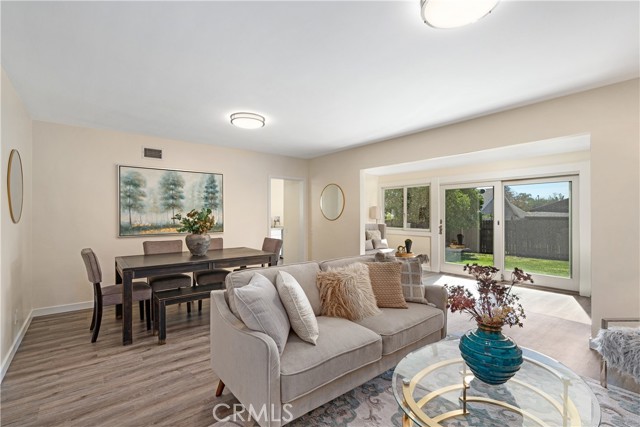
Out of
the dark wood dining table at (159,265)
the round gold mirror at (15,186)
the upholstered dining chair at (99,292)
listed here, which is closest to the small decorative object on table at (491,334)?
the dark wood dining table at (159,265)

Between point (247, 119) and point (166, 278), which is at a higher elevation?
point (247, 119)

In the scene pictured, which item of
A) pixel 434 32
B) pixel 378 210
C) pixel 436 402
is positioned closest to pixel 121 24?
pixel 434 32

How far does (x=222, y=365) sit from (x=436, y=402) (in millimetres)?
1332

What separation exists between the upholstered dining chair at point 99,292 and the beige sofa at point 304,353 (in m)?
1.55

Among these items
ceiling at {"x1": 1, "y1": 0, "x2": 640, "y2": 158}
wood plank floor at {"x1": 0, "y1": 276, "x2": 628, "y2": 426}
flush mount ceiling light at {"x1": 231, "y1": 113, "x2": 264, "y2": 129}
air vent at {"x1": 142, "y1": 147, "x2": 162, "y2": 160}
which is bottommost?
wood plank floor at {"x1": 0, "y1": 276, "x2": 628, "y2": 426}

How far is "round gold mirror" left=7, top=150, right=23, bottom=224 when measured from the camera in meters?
2.63

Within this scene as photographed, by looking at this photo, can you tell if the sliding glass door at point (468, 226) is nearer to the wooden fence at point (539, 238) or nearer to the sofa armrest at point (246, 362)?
the wooden fence at point (539, 238)

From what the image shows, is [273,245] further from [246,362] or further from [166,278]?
[246,362]

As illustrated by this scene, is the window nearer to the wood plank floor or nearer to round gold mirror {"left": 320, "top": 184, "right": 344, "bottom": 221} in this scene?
round gold mirror {"left": 320, "top": 184, "right": 344, "bottom": 221}

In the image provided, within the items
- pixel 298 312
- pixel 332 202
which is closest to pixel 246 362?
pixel 298 312

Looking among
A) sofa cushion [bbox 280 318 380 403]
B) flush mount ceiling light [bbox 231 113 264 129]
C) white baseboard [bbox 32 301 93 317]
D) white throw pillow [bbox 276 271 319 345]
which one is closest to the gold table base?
sofa cushion [bbox 280 318 380 403]

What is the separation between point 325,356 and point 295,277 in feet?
2.43

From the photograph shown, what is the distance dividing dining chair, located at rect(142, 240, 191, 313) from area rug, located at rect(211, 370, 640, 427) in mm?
1857

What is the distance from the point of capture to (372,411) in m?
1.89
